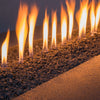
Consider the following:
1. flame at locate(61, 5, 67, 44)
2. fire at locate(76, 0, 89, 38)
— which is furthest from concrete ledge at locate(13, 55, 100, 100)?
fire at locate(76, 0, 89, 38)

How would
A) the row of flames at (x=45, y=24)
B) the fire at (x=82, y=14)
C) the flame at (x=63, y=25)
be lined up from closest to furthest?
1. the row of flames at (x=45, y=24)
2. the flame at (x=63, y=25)
3. the fire at (x=82, y=14)

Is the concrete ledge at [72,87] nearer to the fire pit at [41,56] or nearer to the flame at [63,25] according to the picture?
the fire pit at [41,56]

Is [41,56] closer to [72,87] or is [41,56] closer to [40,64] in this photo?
[40,64]

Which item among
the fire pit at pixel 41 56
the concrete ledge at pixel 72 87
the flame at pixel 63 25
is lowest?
the concrete ledge at pixel 72 87

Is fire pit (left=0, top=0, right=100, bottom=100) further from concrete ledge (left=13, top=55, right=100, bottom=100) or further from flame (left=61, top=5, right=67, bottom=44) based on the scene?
concrete ledge (left=13, top=55, right=100, bottom=100)

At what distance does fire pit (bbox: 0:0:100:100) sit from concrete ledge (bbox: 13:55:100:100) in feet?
0.38

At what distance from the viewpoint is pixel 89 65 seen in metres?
2.71

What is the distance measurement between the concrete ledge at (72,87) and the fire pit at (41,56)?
115 millimetres

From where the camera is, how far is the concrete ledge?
2.06 meters

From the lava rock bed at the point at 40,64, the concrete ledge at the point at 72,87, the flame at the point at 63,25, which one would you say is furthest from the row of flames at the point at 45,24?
the concrete ledge at the point at 72,87

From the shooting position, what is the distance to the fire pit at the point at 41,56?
2.45 meters

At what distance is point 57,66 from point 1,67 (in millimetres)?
722

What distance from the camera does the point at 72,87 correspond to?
2219 millimetres

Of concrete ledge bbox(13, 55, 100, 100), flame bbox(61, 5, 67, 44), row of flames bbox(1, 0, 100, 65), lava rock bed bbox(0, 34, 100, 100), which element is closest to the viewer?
concrete ledge bbox(13, 55, 100, 100)
